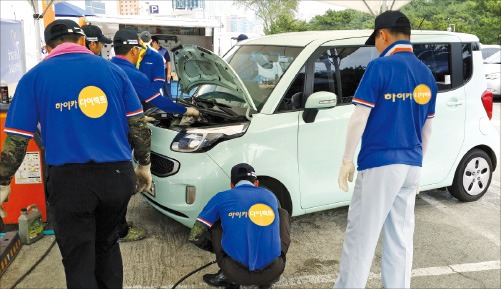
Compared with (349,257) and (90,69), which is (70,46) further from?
(349,257)

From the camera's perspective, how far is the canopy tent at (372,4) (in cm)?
1088

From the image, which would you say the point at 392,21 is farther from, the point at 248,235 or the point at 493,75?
the point at 493,75

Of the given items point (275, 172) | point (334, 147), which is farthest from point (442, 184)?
point (275, 172)

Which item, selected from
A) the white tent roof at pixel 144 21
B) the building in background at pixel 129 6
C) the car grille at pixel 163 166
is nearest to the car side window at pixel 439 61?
the car grille at pixel 163 166

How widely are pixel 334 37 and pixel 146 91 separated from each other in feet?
5.89

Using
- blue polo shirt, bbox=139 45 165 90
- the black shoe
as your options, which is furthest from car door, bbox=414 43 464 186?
blue polo shirt, bbox=139 45 165 90

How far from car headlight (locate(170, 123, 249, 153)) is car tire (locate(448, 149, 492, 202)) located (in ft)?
Result: 8.67

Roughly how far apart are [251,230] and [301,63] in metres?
1.74

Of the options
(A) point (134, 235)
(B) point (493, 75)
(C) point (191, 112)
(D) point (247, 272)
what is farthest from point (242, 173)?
(B) point (493, 75)

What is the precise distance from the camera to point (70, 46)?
2.35 meters

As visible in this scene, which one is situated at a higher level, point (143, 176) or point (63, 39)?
point (63, 39)

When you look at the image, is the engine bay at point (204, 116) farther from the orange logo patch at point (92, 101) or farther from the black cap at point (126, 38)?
the orange logo patch at point (92, 101)

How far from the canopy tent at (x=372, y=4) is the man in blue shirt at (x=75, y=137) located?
9.48 meters

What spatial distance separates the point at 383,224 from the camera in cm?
287
